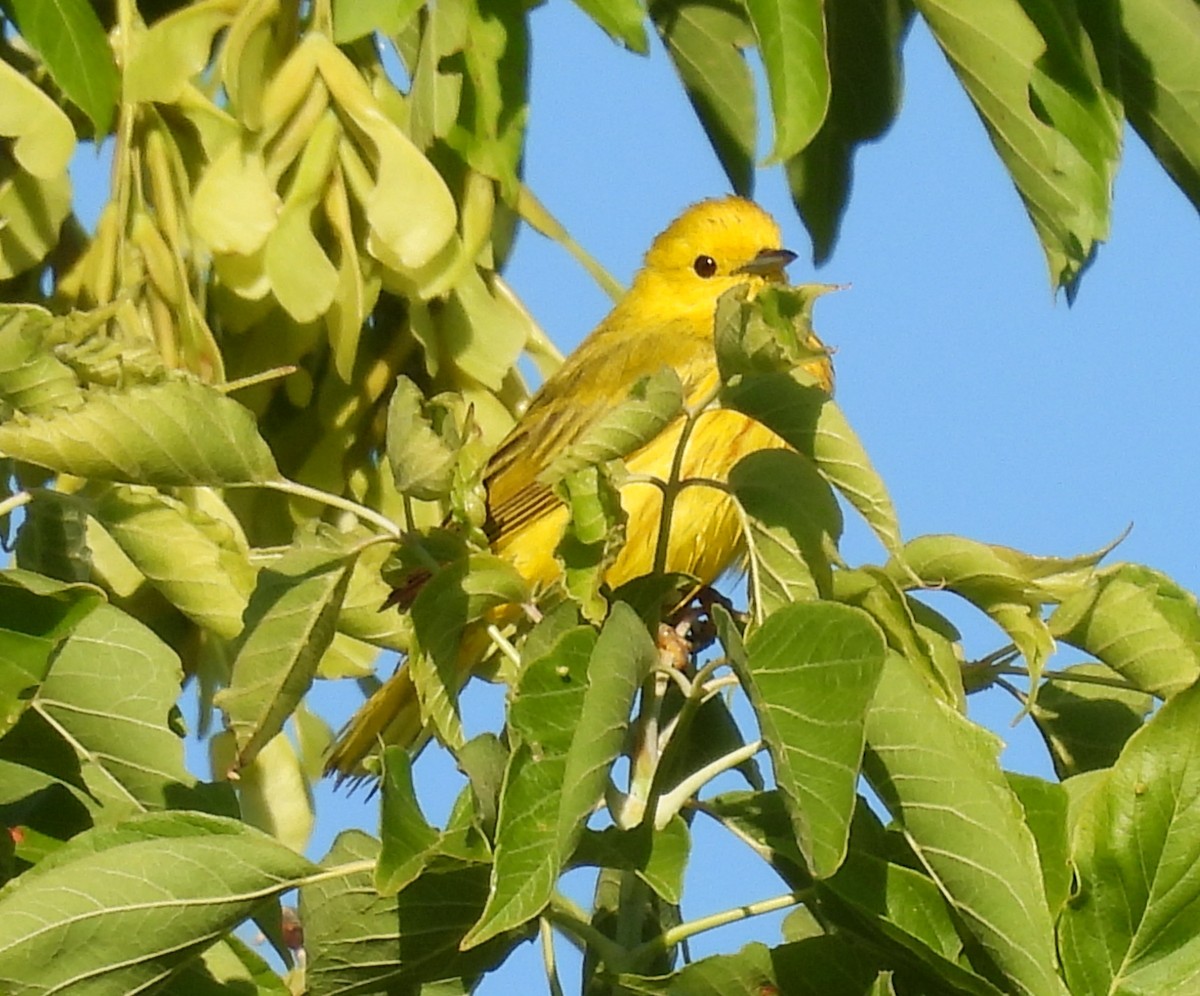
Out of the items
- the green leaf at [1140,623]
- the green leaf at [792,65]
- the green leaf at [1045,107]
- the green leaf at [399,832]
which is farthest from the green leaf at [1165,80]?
the green leaf at [399,832]

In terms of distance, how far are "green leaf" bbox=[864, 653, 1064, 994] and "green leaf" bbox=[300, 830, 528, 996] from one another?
412 millimetres

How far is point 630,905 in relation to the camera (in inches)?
78.0

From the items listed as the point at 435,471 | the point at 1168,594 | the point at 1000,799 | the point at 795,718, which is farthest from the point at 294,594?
the point at 1168,594

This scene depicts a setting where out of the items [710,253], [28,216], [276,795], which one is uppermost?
[28,216]

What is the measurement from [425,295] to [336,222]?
0.15m

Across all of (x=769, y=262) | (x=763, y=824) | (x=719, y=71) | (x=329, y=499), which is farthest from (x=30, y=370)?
(x=769, y=262)

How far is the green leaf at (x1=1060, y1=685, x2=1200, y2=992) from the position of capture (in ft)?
5.91

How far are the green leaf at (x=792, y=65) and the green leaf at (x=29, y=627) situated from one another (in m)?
0.94

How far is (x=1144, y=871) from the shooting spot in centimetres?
182

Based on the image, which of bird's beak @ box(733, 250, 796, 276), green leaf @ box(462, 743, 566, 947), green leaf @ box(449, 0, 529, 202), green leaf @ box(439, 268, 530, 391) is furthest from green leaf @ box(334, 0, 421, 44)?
bird's beak @ box(733, 250, 796, 276)

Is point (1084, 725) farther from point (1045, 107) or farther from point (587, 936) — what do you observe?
point (1045, 107)

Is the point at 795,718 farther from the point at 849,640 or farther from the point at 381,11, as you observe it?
the point at 381,11

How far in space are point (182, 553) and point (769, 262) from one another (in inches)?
105

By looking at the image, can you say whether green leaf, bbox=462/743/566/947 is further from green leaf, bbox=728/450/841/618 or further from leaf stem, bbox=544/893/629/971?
green leaf, bbox=728/450/841/618
